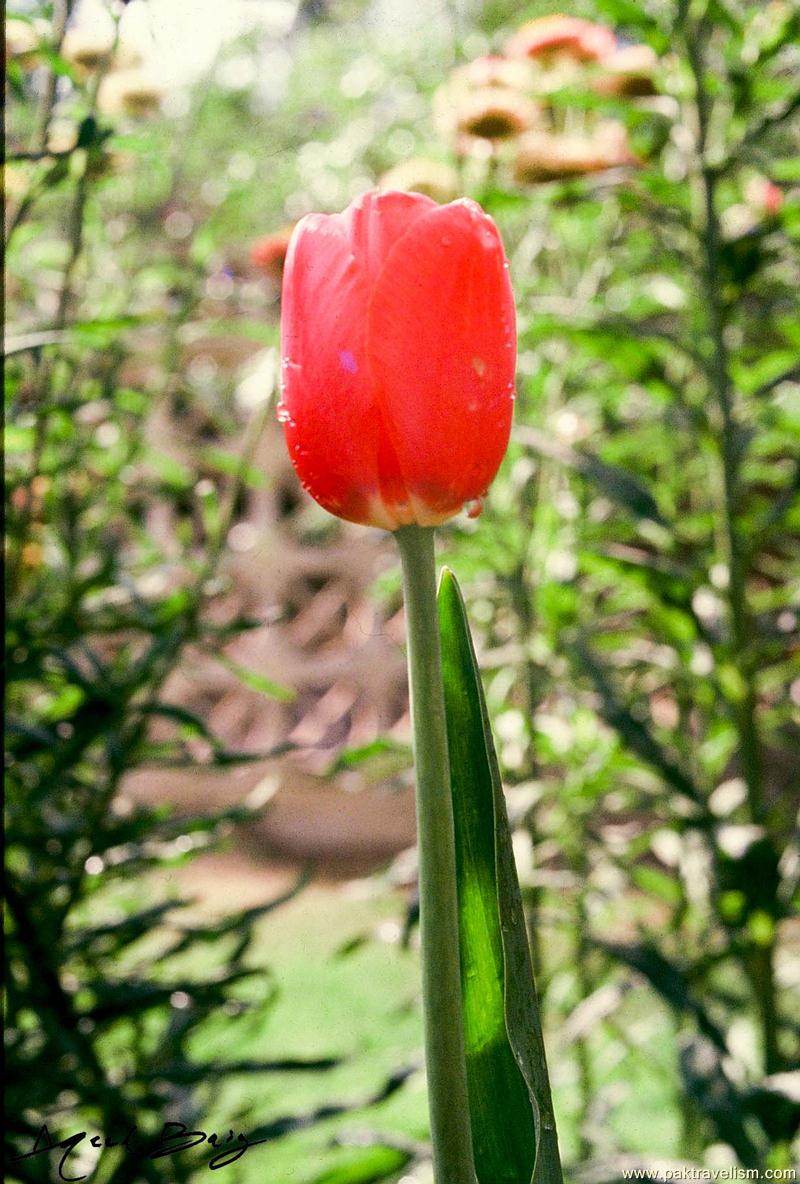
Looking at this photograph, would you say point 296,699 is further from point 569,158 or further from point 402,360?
point 402,360

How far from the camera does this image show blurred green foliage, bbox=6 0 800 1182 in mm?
721

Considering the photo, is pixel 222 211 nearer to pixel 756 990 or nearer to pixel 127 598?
pixel 127 598

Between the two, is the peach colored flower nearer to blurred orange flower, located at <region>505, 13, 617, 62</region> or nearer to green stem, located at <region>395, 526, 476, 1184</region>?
blurred orange flower, located at <region>505, 13, 617, 62</region>

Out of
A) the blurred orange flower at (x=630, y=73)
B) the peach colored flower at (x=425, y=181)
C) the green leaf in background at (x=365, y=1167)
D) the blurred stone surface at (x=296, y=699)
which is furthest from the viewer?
the blurred stone surface at (x=296, y=699)

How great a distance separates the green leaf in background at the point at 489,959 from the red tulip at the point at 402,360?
0.03m

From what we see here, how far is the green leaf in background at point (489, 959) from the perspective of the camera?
274mm

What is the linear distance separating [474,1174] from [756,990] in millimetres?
635

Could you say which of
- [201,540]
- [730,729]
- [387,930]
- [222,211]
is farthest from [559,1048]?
[201,540]

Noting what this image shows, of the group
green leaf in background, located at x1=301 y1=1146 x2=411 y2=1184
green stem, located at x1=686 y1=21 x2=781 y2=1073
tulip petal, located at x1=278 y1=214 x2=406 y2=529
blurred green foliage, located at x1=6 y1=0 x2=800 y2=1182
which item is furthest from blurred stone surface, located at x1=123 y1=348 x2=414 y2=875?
tulip petal, located at x1=278 y1=214 x2=406 y2=529

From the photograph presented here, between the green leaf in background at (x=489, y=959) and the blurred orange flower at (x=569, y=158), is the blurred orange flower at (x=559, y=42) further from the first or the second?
the green leaf in background at (x=489, y=959)

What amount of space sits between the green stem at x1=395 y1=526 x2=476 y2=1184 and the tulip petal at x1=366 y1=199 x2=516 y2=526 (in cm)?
5

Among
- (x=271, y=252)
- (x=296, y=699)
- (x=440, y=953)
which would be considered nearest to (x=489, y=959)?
(x=440, y=953)

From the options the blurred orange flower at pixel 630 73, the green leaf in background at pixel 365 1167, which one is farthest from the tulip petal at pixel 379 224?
the blurred orange flower at pixel 630 73

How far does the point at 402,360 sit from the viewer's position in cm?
29
